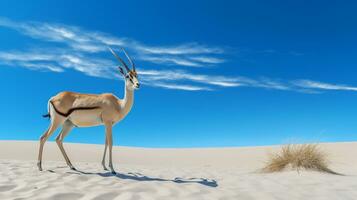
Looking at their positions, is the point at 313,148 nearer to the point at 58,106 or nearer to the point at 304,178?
the point at 304,178

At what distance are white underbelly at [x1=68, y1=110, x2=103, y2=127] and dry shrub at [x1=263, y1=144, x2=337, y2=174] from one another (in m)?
4.80

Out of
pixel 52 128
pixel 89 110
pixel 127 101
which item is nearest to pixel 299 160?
pixel 127 101

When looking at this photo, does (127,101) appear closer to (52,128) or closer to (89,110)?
(89,110)

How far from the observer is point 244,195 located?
5668 mm

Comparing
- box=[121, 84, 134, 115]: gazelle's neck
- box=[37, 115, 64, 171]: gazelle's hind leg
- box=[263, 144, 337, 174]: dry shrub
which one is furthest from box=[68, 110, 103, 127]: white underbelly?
box=[263, 144, 337, 174]: dry shrub

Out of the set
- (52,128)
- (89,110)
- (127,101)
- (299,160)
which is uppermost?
(127,101)

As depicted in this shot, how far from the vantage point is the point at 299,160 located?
985 centimetres

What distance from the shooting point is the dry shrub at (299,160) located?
976cm

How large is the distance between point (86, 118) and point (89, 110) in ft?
0.67

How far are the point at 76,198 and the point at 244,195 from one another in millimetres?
2520

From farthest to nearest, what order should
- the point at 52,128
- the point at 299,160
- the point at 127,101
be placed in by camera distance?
the point at 299,160 → the point at 127,101 → the point at 52,128

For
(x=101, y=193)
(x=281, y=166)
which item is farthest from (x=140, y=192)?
(x=281, y=166)

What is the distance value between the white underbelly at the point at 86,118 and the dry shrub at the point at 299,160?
4.80 m

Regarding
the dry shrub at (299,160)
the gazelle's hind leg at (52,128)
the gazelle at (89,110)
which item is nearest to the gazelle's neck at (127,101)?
the gazelle at (89,110)
